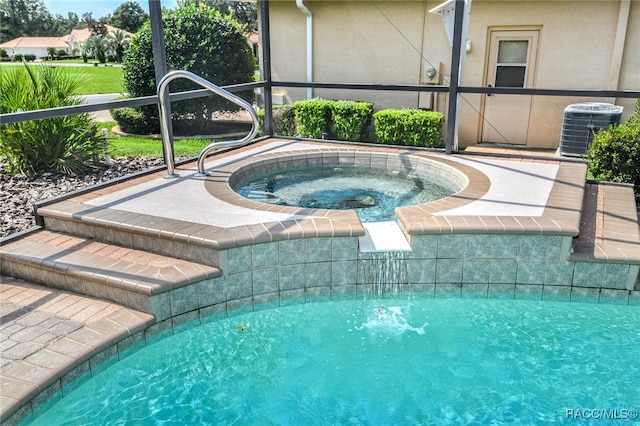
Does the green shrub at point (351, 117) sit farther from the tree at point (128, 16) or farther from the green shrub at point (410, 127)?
the tree at point (128, 16)

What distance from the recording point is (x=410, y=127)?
8.48 meters

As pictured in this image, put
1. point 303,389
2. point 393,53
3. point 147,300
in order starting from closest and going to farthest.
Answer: point 303,389, point 147,300, point 393,53

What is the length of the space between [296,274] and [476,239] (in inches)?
55.6

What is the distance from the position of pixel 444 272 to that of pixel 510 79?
6.00 meters

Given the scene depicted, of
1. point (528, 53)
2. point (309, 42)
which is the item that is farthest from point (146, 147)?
point (528, 53)

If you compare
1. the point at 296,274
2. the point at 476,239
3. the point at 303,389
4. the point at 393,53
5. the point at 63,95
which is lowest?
the point at 303,389

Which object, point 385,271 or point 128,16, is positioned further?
point 128,16

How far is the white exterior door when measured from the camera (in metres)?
8.44

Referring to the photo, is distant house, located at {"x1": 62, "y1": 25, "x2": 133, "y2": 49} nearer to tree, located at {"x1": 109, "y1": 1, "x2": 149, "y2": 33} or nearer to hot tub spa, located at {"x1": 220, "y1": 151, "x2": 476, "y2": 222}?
tree, located at {"x1": 109, "y1": 1, "x2": 149, "y2": 33}

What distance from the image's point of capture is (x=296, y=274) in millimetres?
3828

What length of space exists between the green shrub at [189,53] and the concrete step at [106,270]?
6.73m

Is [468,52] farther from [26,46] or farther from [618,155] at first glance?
[26,46]

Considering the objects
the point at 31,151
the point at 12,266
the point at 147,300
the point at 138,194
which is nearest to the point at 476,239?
the point at 147,300

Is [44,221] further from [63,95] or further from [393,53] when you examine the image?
[393,53]
